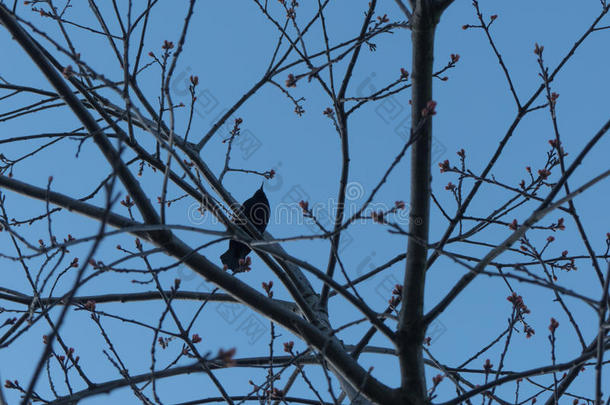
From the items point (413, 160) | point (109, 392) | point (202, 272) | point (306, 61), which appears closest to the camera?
point (109, 392)

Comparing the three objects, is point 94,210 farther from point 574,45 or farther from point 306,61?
point 574,45

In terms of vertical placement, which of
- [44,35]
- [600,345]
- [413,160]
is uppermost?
[44,35]

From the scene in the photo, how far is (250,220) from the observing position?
174 inches

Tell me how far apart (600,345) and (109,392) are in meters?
1.35

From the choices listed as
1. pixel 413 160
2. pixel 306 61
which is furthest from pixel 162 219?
pixel 306 61

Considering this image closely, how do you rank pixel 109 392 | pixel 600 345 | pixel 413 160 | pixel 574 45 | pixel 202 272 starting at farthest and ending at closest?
pixel 574 45 → pixel 202 272 → pixel 413 160 → pixel 600 345 → pixel 109 392

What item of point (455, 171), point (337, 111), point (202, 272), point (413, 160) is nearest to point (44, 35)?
point (202, 272)

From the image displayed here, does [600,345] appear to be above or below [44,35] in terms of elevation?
below

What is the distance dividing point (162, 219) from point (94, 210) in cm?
26

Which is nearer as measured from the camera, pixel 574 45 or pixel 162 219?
pixel 162 219

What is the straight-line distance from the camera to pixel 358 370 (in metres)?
2.41

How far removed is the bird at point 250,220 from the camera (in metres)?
4.75

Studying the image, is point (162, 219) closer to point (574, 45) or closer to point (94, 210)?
point (94, 210)

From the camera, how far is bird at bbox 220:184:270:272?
4.75 meters
